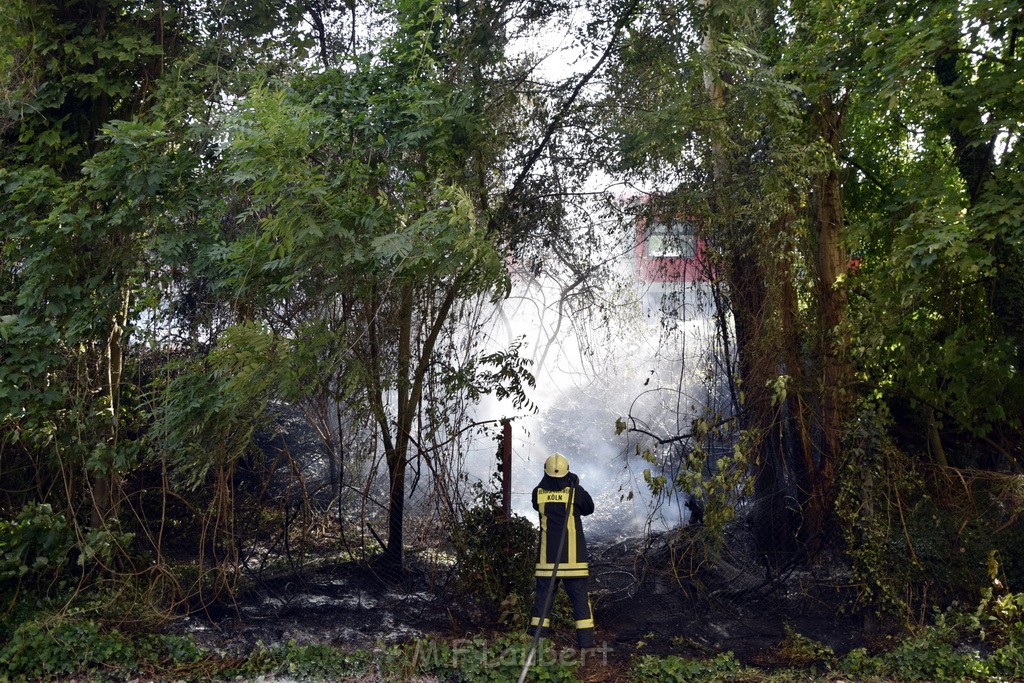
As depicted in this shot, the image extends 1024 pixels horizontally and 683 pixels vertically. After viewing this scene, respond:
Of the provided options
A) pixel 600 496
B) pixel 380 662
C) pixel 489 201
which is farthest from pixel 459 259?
pixel 600 496

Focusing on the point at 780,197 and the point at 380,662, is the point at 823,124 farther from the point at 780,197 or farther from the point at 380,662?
the point at 380,662

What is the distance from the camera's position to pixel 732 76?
339 inches

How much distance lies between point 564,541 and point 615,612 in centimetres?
165

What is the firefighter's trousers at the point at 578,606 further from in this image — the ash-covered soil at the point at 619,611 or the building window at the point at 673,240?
the building window at the point at 673,240

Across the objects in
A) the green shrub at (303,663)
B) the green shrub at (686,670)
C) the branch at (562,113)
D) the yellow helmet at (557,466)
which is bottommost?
the green shrub at (686,670)

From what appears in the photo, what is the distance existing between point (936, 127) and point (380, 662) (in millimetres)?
6762

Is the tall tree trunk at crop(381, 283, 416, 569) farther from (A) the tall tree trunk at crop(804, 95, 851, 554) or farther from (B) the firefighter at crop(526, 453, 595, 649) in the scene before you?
(A) the tall tree trunk at crop(804, 95, 851, 554)

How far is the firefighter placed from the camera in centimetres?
666

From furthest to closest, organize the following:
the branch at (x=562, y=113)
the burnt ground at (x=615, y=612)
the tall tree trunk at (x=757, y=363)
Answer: the tall tree trunk at (x=757, y=363)
the branch at (x=562, y=113)
the burnt ground at (x=615, y=612)

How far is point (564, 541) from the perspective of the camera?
22.0 ft

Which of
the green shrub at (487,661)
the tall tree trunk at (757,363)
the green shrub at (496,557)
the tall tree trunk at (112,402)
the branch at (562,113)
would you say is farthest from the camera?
the tall tree trunk at (757,363)

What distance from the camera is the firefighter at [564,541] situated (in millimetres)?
6656

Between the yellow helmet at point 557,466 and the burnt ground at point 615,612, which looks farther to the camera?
the burnt ground at point 615,612

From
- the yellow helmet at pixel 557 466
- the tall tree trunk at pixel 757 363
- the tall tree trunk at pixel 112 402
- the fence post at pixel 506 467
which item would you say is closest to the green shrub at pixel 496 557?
the fence post at pixel 506 467
